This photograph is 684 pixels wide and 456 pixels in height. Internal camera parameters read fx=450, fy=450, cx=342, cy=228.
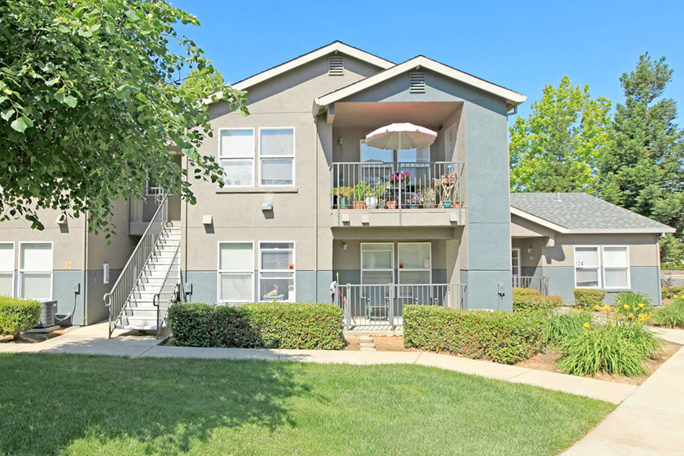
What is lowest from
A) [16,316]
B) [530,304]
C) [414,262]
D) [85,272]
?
[530,304]

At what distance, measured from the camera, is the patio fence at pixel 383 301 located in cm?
1218

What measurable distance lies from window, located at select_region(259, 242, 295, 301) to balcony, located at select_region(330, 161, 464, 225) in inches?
69.7

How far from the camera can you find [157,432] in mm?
5051

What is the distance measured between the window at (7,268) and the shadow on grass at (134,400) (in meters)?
5.58

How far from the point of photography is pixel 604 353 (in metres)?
8.16

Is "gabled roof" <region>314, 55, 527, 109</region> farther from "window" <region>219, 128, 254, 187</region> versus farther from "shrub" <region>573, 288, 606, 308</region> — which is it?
"shrub" <region>573, 288, 606, 308</region>

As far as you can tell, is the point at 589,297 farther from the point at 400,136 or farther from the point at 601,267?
the point at 400,136

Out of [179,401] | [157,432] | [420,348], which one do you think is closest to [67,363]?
[179,401]

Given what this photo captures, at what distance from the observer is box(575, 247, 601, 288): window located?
17625 millimetres

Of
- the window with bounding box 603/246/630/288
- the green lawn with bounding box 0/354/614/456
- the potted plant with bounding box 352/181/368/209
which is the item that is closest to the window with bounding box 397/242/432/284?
the potted plant with bounding box 352/181/368/209

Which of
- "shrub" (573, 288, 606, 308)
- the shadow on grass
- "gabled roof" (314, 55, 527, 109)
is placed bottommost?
the shadow on grass

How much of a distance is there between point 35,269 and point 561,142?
34.5 meters

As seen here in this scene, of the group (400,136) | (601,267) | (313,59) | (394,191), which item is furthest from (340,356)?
(601,267)

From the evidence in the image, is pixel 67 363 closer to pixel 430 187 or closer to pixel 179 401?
pixel 179 401
